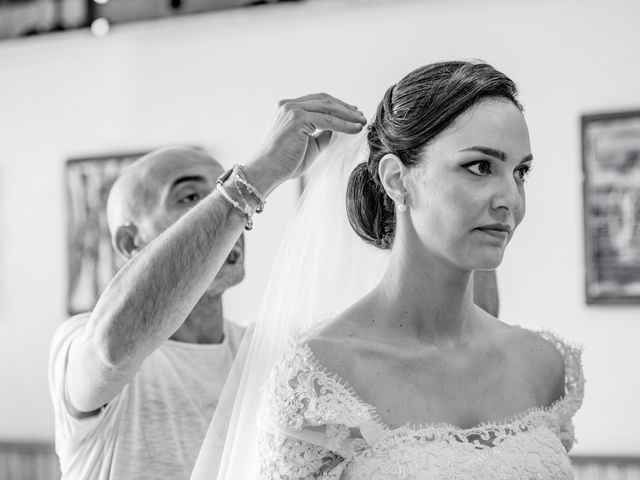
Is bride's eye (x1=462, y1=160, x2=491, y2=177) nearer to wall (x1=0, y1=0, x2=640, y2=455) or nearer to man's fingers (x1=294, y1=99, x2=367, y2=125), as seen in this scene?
→ man's fingers (x1=294, y1=99, x2=367, y2=125)

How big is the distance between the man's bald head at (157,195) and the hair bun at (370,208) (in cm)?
55

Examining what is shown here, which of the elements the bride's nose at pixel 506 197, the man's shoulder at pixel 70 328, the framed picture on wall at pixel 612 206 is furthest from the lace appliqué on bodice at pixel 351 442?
the framed picture on wall at pixel 612 206

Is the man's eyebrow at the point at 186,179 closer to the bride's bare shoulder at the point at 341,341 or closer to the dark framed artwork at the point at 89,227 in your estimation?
the bride's bare shoulder at the point at 341,341

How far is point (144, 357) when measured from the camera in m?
1.55

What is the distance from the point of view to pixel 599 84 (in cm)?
371

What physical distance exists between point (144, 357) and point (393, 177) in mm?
578

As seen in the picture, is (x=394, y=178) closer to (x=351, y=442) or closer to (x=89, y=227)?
(x=351, y=442)

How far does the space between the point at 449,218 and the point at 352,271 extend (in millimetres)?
388

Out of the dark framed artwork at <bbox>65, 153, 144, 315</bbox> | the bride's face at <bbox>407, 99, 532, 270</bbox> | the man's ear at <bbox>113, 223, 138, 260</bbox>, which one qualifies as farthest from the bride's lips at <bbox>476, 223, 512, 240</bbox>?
the dark framed artwork at <bbox>65, 153, 144, 315</bbox>

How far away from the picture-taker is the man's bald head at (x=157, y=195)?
207 cm

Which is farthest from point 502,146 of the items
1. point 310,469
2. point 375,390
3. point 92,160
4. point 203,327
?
point 92,160

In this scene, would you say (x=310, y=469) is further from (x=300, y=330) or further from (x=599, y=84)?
(x=599, y=84)

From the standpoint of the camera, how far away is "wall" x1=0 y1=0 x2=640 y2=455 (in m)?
3.70

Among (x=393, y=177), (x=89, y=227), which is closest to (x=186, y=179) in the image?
(x=393, y=177)
